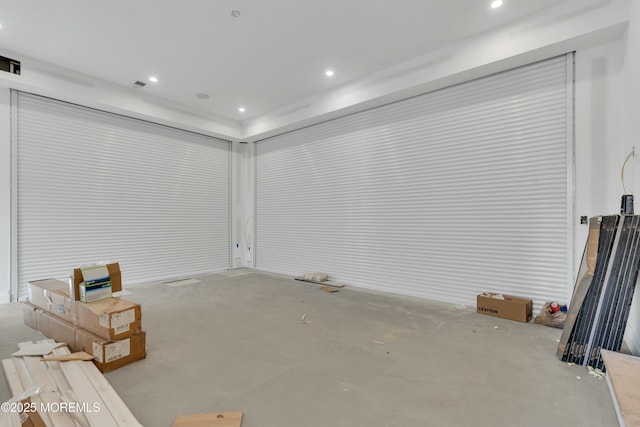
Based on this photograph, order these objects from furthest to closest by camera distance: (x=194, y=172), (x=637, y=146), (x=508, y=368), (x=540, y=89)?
(x=194, y=172)
(x=540, y=89)
(x=637, y=146)
(x=508, y=368)

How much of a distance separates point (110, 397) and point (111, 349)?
0.56 meters

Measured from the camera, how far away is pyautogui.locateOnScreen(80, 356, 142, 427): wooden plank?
1712 millimetres

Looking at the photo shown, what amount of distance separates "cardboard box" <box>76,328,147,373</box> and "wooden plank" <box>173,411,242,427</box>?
1019 mm

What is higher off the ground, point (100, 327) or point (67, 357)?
point (100, 327)

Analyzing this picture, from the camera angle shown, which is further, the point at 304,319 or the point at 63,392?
the point at 304,319

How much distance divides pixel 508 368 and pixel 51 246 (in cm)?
656

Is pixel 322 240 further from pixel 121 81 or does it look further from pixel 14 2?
pixel 14 2

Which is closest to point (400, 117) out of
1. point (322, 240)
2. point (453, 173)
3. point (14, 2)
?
point (453, 173)

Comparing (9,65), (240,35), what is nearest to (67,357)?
(240,35)

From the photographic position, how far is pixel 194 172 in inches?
268

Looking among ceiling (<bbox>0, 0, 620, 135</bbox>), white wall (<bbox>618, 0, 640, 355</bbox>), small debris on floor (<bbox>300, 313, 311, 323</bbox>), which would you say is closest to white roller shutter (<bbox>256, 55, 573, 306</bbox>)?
white wall (<bbox>618, 0, 640, 355</bbox>)

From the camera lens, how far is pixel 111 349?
2.37 metres

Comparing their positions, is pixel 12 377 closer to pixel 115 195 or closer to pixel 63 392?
pixel 63 392

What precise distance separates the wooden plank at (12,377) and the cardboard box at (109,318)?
0.47 metres
